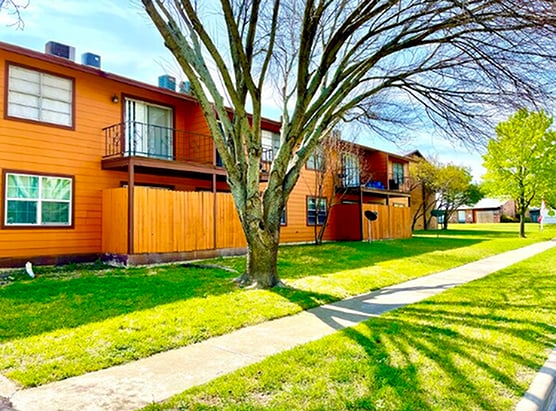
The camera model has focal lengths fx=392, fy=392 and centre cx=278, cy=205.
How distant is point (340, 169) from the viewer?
21.5 m

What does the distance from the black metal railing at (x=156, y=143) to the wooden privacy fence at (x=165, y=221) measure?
4.91 ft

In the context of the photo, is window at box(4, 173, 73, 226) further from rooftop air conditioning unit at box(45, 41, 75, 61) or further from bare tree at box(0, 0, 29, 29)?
bare tree at box(0, 0, 29, 29)

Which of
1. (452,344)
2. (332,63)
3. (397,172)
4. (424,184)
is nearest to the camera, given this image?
(452,344)

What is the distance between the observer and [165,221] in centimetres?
1208

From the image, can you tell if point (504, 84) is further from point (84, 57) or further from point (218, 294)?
point (84, 57)

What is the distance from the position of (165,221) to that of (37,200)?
3.50m

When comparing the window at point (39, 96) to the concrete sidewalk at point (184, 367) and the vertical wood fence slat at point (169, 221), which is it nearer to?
the vertical wood fence slat at point (169, 221)

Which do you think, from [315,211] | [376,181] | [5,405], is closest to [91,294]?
[5,405]

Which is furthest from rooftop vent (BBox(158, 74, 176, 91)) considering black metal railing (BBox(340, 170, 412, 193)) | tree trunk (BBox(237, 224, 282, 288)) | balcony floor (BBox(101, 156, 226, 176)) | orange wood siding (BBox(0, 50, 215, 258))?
black metal railing (BBox(340, 170, 412, 193))

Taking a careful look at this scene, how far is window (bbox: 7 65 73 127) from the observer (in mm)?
10695

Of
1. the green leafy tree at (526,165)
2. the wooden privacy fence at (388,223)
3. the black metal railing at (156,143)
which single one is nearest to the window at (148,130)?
the black metal railing at (156,143)

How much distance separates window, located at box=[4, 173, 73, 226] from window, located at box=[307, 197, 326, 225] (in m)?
11.9

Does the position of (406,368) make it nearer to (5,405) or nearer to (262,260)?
(5,405)

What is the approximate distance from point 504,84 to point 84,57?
1273cm
